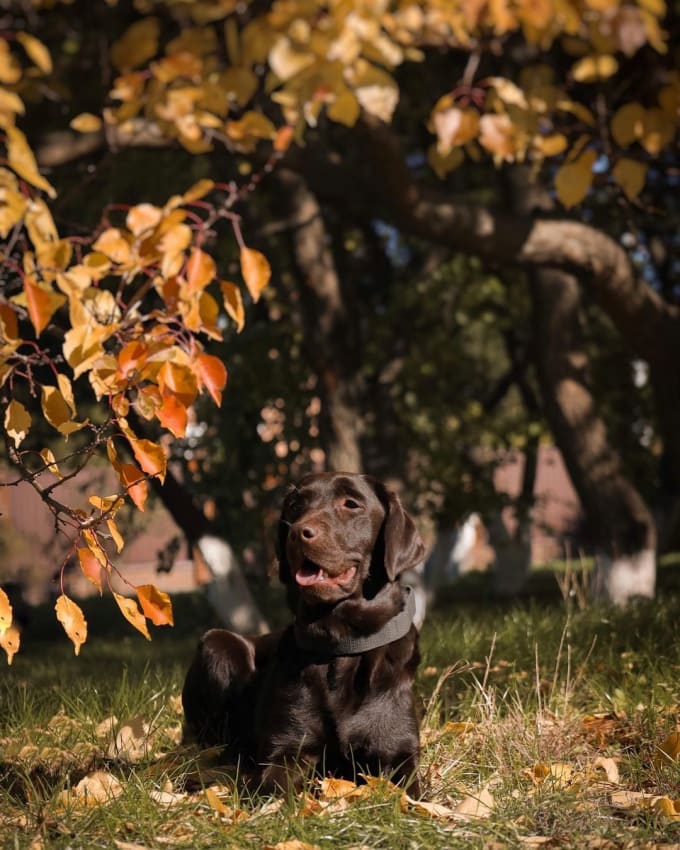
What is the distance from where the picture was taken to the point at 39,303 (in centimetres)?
294

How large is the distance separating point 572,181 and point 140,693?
10.6 ft

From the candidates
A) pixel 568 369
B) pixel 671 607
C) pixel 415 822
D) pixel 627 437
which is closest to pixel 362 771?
pixel 415 822

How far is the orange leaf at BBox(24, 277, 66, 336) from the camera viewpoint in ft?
9.54

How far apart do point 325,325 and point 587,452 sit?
281cm

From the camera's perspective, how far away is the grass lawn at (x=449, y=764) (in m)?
3.33

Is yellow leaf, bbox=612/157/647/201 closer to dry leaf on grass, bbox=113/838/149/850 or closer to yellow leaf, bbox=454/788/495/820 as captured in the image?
yellow leaf, bbox=454/788/495/820

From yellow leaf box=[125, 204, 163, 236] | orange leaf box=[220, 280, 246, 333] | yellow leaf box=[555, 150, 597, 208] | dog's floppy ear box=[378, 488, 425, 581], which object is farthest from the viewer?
yellow leaf box=[555, 150, 597, 208]

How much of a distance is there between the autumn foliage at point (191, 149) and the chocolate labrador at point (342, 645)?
65 centimetres

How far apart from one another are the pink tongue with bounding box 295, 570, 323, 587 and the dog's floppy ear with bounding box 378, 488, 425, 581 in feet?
0.91

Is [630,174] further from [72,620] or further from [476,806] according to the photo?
[72,620]

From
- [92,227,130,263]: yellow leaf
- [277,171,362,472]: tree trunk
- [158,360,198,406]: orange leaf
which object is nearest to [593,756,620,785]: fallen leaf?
[158,360,198,406]: orange leaf

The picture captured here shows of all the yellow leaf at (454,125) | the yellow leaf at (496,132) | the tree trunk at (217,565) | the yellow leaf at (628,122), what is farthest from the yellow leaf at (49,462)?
the tree trunk at (217,565)

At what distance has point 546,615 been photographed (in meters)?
6.87

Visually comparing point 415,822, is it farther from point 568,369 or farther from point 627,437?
point 627,437
